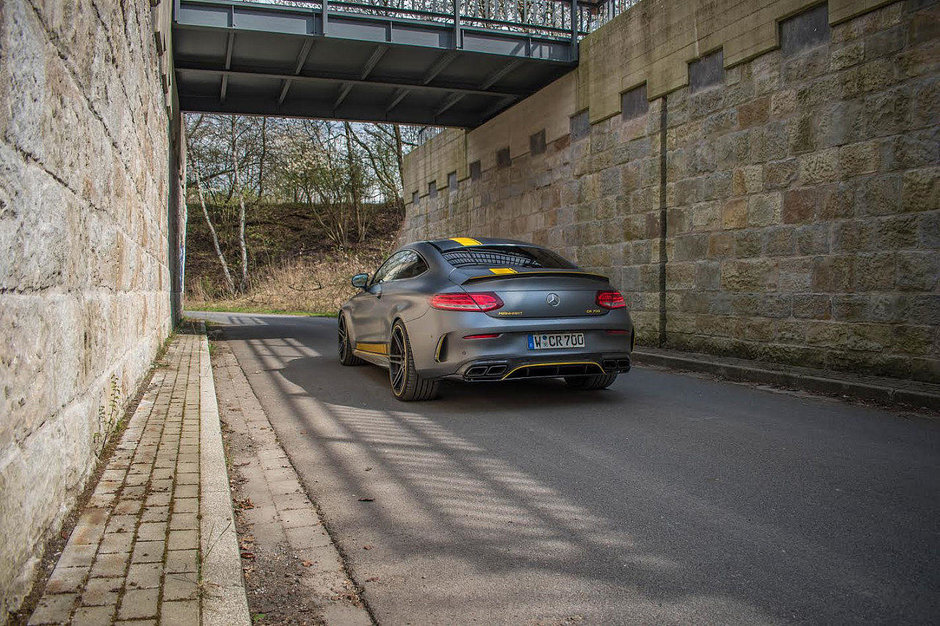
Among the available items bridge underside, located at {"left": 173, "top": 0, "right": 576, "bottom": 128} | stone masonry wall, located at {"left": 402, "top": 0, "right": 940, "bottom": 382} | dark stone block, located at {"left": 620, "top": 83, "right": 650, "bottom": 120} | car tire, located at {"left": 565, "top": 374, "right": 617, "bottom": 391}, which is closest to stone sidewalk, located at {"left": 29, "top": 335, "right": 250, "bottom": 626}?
car tire, located at {"left": 565, "top": 374, "right": 617, "bottom": 391}

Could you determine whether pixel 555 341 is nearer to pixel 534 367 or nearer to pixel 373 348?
pixel 534 367

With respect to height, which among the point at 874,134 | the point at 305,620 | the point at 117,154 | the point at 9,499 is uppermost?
the point at 874,134

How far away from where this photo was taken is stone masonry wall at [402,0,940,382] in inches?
286

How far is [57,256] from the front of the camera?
10.1 feet

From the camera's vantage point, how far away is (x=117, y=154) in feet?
16.6

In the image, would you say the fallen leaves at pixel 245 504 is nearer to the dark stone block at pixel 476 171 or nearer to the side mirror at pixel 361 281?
the side mirror at pixel 361 281

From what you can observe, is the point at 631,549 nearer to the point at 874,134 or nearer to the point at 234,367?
the point at 874,134

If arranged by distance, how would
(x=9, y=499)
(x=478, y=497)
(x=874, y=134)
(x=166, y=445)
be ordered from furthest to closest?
(x=874, y=134), (x=166, y=445), (x=478, y=497), (x=9, y=499)

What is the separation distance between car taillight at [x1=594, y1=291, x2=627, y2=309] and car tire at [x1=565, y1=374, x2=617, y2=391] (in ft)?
2.62

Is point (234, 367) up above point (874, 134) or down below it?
below

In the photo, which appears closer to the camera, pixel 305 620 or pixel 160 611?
pixel 160 611

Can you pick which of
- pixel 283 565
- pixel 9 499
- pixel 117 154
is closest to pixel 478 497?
pixel 283 565

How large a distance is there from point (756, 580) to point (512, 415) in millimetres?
3519

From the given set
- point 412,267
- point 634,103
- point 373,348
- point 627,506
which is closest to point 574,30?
point 634,103
